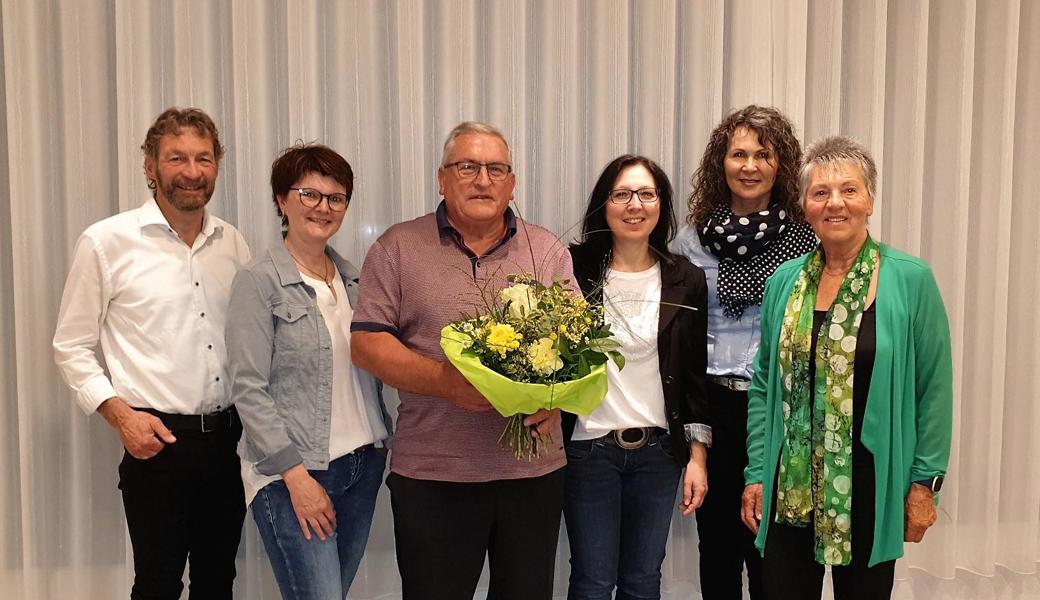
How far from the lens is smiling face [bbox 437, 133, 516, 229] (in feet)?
6.75

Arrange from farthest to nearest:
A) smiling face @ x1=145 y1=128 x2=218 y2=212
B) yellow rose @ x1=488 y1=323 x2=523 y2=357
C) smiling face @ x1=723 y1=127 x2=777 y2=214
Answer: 1. smiling face @ x1=723 y1=127 x2=777 y2=214
2. smiling face @ x1=145 y1=128 x2=218 y2=212
3. yellow rose @ x1=488 y1=323 x2=523 y2=357

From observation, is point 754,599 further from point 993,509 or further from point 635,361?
point 993,509

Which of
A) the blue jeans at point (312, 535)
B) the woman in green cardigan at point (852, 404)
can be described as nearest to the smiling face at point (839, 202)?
the woman in green cardigan at point (852, 404)

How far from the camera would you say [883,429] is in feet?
6.21

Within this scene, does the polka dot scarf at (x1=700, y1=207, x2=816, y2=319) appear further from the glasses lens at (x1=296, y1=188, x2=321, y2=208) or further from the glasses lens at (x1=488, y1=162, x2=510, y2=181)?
the glasses lens at (x1=296, y1=188, x2=321, y2=208)

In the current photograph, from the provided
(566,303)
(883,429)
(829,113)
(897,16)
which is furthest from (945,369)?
(897,16)

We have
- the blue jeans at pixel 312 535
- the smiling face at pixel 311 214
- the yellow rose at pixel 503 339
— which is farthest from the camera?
Answer: the smiling face at pixel 311 214

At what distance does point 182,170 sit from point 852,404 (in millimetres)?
1978

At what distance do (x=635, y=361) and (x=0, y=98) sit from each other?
8.03 ft

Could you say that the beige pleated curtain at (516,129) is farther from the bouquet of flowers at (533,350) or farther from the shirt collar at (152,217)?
the bouquet of flowers at (533,350)

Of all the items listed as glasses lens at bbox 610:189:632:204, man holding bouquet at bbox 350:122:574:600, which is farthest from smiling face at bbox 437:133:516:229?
glasses lens at bbox 610:189:632:204

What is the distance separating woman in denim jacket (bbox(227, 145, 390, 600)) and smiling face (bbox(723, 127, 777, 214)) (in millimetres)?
1260

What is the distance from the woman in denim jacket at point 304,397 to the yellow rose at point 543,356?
657 millimetres

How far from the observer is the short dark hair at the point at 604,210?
2.42 m
